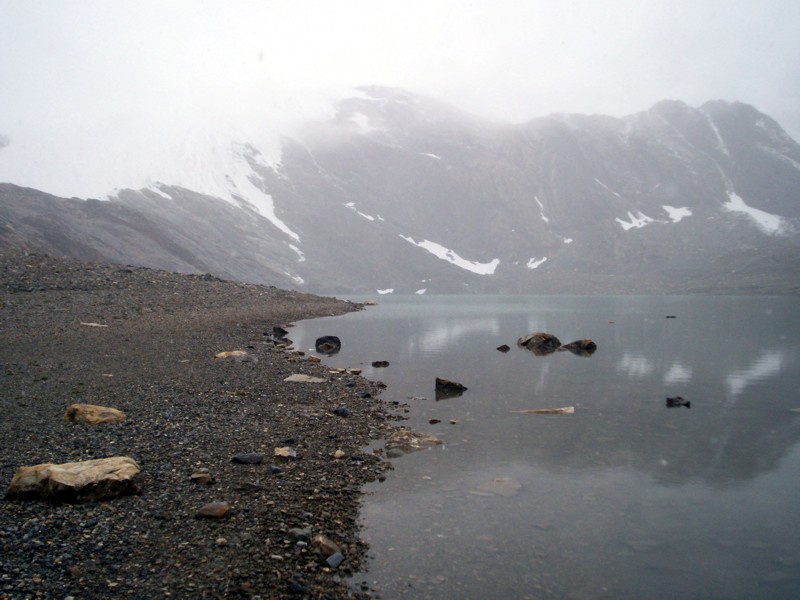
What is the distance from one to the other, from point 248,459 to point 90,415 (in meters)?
4.38

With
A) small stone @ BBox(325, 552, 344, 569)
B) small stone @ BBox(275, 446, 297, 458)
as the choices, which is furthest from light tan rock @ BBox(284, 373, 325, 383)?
small stone @ BBox(325, 552, 344, 569)

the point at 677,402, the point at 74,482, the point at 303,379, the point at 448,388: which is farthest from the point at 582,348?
the point at 74,482

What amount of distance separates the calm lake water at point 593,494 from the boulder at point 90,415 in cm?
661

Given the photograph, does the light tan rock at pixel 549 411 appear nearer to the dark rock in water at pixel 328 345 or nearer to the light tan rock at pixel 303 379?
the light tan rock at pixel 303 379

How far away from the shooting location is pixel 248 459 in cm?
1070

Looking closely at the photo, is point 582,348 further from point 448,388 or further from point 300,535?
point 300,535

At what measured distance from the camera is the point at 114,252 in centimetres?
8875

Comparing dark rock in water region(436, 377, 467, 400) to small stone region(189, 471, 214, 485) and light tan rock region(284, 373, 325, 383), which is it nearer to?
light tan rock region(284, 373, 325, 383)

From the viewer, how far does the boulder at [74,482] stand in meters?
7.91

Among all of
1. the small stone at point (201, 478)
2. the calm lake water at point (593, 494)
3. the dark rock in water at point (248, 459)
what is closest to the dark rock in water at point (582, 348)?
the calm lake water at point (593, 494)

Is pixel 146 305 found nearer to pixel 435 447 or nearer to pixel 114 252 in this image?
pixel 435 447

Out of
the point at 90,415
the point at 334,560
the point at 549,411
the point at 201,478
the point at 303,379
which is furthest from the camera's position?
the point at 303,379

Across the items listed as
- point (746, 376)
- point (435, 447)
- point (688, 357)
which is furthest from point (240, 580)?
point (688, 357)

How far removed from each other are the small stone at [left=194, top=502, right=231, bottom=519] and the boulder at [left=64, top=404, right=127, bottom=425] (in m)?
5.37
